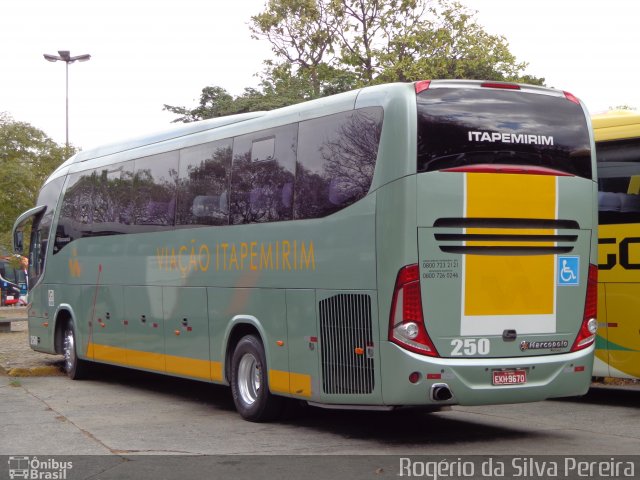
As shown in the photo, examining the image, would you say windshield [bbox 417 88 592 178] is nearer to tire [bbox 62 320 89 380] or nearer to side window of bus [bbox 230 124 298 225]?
side window of bus [bbox 230 124 298 225]

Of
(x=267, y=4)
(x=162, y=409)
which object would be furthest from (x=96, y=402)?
(x=267, y=4)

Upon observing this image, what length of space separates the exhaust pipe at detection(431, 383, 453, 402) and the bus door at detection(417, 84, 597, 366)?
12.0 inches

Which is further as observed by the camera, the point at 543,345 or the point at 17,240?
the point at 17,240

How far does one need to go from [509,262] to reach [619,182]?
401cm

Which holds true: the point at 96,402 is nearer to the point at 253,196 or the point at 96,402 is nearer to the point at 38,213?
the point at 253,196

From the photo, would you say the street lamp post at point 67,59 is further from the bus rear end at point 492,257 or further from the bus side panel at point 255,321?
the bus rear end at point 492,257

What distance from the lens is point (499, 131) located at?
32.8 feet

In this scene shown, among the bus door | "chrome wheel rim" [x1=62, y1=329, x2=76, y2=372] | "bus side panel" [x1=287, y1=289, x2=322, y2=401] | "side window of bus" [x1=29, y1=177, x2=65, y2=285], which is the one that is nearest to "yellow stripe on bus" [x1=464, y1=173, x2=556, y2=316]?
the bus door

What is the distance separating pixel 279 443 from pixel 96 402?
15.3ft

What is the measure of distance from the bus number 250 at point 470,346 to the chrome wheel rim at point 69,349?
9.37 meters

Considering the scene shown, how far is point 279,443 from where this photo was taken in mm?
10195

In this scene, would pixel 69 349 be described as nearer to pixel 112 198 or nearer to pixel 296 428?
pixel 112 198

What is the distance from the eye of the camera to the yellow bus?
13.0 meters

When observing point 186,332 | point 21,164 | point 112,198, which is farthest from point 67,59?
point 186,332
